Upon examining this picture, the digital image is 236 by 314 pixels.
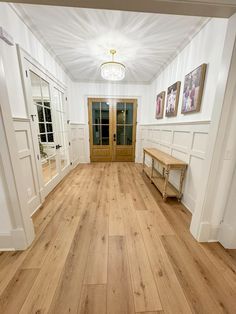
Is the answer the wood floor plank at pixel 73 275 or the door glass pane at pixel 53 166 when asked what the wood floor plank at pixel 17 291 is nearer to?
the wood floor plank at pixel 73 275

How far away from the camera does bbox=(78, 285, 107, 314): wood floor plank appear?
3.20 feet

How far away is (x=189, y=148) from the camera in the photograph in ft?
7.28

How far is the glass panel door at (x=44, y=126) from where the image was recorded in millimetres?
2303

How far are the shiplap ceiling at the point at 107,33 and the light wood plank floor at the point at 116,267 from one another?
2.69 metres

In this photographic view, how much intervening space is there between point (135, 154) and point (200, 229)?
366cm

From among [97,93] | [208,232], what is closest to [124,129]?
[97,93]

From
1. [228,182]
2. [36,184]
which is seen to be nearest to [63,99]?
[36,184]

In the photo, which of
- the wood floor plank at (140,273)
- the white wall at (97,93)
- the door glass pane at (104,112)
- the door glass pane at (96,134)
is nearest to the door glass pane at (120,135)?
the door glass pane at (104,112)

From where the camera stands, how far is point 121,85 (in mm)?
4516

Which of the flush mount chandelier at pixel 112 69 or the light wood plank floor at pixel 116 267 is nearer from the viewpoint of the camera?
the light wood plank floor at pixel 116 267

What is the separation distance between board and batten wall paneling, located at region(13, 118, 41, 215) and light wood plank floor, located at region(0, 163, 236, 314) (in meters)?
0.23

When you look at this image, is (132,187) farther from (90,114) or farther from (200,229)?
(90,114)

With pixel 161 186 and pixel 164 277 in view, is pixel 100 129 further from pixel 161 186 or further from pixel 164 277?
pixel 164 277

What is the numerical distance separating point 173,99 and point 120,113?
2231mm
